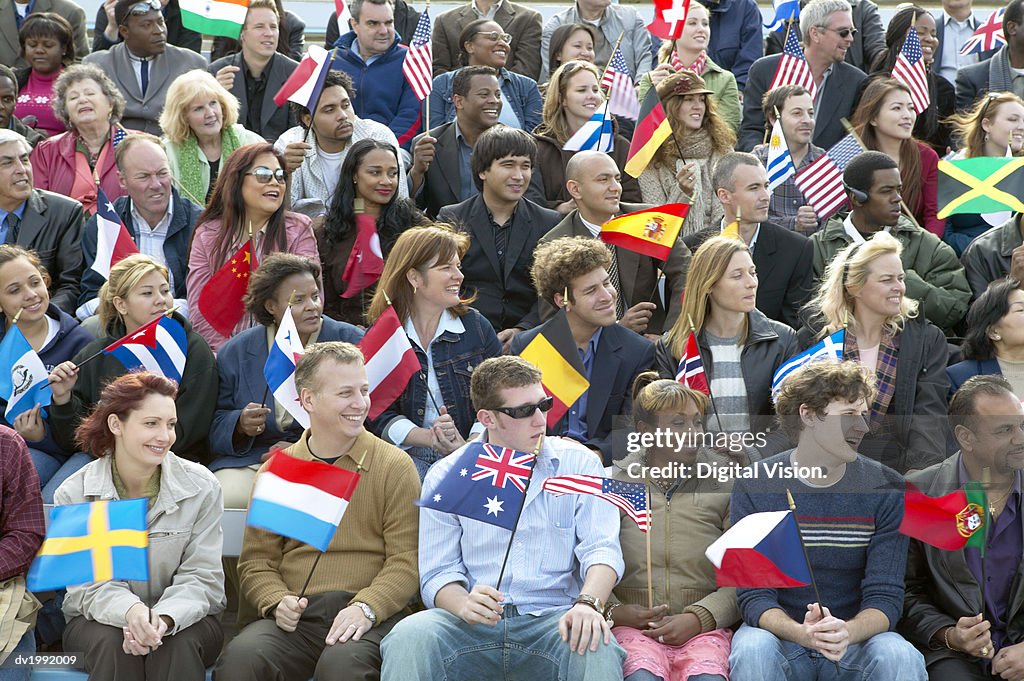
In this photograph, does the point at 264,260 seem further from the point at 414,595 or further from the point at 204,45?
the point at 204,45

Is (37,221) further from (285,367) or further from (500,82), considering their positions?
(500,82)

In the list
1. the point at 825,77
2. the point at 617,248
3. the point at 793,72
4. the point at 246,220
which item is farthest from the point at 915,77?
the point at 246,220

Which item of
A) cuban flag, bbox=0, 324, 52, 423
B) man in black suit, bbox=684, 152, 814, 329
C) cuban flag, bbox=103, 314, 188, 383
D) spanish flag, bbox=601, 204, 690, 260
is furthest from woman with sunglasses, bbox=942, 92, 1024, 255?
cuban flag, bbox=0, 324, 52, 423

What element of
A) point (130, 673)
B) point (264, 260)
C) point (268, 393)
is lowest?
point (130, 673)

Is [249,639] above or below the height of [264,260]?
below

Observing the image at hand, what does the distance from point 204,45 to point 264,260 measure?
772 centimetres

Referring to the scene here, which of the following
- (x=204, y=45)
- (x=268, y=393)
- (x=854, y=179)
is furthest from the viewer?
(x=204, y=45)

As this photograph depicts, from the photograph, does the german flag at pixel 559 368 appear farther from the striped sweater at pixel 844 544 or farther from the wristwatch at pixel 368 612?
the wristwatch at pixel 368 612

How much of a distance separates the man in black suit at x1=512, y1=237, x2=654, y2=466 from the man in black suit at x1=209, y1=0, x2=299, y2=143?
11.6ft

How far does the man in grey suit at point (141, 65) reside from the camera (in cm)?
1041

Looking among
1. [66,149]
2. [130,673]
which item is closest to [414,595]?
[130,673]

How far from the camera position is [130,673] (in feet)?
19.2

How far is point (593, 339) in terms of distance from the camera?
24.2ft

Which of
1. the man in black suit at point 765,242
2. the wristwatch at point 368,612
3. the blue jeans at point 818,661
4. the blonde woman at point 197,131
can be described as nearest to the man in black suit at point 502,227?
the man in black suit at point 765,242
